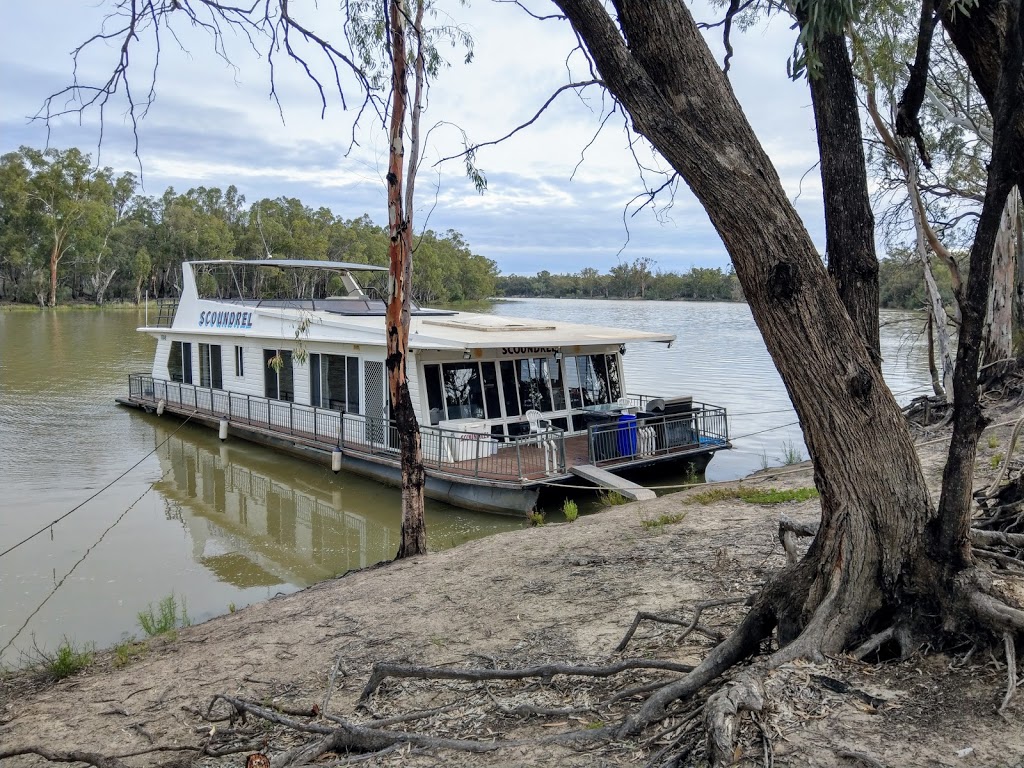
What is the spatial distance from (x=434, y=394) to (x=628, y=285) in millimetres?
124519

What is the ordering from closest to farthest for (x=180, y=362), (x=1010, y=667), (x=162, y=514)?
1. (x=1010, y=667)
2. (x=162, y=514)
3. (x=180, y=362)

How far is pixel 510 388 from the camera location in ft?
48.2

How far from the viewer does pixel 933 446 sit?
12.0 meters

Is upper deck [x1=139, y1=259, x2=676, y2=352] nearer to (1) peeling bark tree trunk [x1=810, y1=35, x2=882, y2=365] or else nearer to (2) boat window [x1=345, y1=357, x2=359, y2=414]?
(2) boat window [x1=345, y1=357, x2=359, y2=414]

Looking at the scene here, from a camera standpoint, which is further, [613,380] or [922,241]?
[613,380]

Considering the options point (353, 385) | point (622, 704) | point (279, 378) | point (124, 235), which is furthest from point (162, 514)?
point (124, 235)

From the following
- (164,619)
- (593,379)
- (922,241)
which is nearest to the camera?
(164,619)

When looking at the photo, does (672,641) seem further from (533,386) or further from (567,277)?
(567,277)

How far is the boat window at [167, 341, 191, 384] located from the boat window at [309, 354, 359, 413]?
266 inches

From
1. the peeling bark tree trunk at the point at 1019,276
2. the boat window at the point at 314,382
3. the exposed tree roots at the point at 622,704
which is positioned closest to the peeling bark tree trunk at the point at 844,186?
the exposed tree roots at the point at 622,704

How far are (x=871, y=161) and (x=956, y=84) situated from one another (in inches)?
78.2

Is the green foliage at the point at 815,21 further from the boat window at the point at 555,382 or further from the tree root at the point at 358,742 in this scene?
the boat window at the point at 555,382

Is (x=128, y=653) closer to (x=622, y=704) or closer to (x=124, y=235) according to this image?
(x=622, y=704)

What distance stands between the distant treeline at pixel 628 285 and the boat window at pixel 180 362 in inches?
2300
